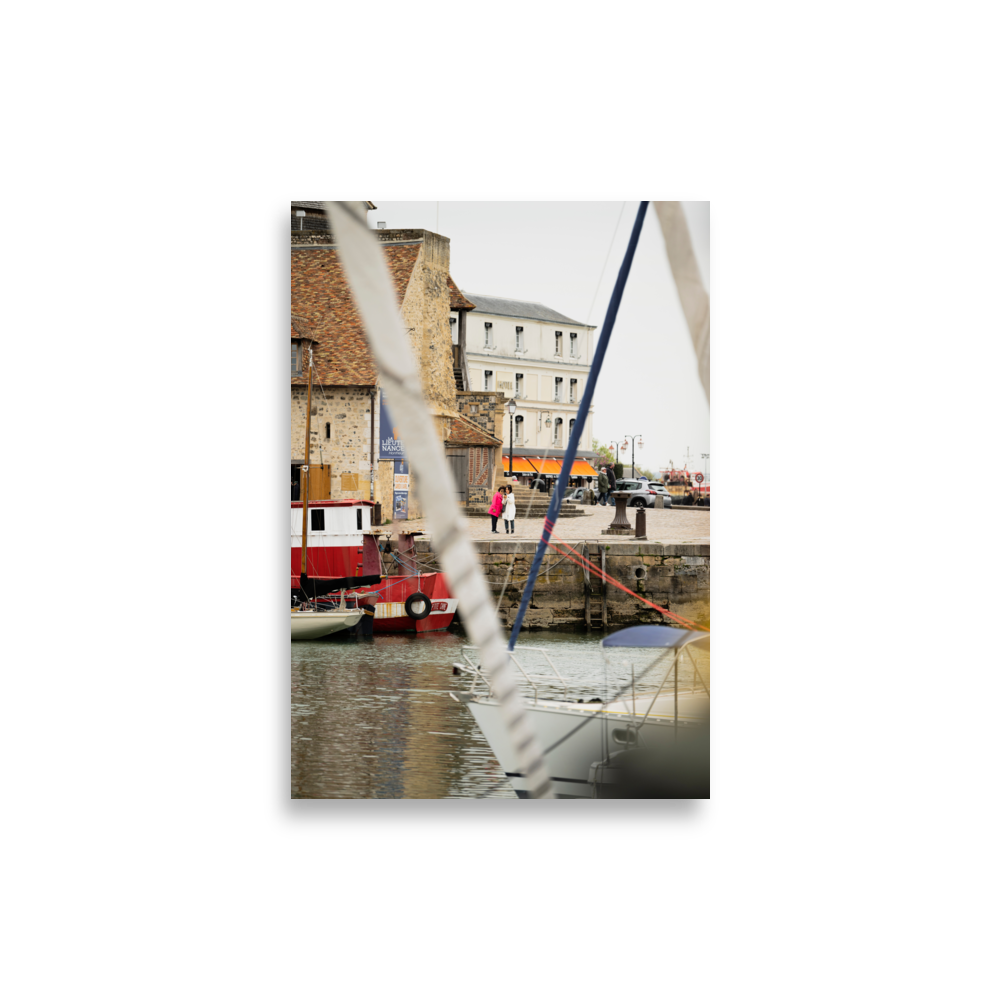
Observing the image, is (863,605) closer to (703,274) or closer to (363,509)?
(703,274)

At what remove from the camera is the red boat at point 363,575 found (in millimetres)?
6500

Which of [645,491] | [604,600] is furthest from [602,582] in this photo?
[645,491]

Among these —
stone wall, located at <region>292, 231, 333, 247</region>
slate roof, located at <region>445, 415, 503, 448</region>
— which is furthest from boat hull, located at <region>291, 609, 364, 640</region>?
stone wall, located at <region>292, 231, 333, 247</region>

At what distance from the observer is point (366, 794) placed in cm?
475

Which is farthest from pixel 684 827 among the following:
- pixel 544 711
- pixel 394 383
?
pixel 394 383

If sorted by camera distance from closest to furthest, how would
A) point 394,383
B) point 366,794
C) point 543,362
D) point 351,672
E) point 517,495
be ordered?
point 394,383, point 366,794, point 543,362, point 517,495, point 351,672

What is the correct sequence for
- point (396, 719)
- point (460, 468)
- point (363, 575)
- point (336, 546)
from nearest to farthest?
point (460, 468), point (396, 719), point (336, 546), point (363, 575)

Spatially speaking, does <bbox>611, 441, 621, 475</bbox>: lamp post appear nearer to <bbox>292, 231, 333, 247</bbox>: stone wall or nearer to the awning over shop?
the awning over shop

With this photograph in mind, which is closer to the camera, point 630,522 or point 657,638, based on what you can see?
point 657,638

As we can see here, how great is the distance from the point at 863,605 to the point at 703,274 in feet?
5.14

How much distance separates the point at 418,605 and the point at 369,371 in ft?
14.6

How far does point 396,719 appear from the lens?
6.20 metres

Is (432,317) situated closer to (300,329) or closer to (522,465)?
(300,329)

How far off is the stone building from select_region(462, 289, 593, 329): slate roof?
0.31 ft
